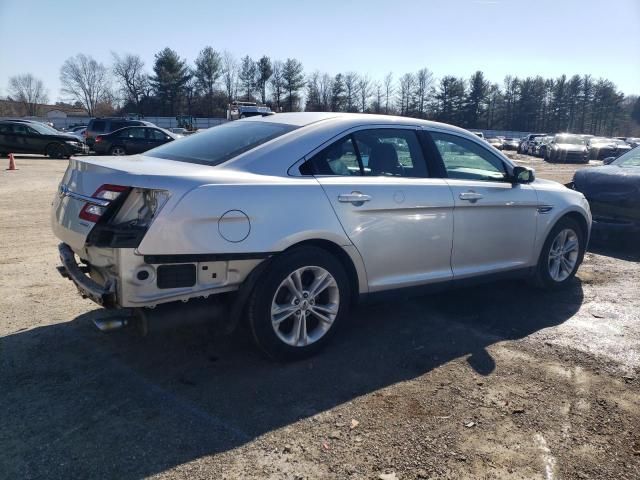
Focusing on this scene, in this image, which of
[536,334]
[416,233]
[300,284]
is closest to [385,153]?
[416,233]

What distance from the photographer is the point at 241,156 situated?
3436mm

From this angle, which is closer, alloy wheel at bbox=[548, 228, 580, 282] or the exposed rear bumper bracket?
the exposed rear bumper bracket

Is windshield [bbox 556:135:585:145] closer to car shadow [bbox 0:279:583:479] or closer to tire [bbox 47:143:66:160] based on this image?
tire [bbox 47:143:66:160]

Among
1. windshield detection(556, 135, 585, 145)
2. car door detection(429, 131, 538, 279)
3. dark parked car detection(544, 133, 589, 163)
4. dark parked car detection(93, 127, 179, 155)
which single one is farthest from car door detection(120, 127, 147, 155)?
windshield detection(556, 135, 585, 145)

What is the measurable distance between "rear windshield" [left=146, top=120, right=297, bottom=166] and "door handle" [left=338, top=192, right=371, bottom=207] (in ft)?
2.11

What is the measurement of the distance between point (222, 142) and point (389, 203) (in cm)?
133

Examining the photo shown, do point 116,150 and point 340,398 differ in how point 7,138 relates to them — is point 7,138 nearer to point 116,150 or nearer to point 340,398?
point 116,150

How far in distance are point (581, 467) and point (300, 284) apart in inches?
74.3

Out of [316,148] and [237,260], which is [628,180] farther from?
[237,260]

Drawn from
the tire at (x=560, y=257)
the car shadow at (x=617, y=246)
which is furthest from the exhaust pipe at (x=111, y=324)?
the car shadow at (x=617, y=246)

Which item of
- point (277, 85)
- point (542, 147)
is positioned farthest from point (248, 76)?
point (542, 147)

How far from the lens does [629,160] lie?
8508mm

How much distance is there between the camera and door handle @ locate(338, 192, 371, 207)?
140 inches

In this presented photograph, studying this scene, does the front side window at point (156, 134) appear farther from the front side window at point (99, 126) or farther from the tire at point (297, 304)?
the tire at point (297, 304)
